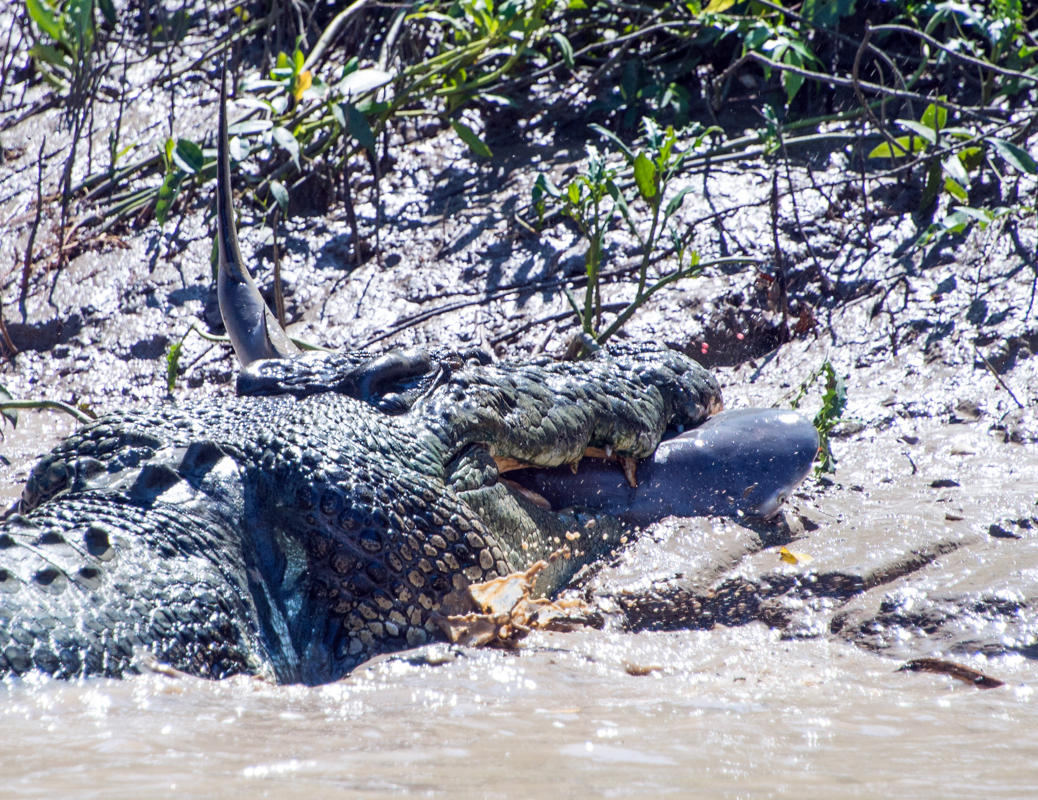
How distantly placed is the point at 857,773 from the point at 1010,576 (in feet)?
4.35

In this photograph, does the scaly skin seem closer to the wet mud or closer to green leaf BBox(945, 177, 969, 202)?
the wet mud

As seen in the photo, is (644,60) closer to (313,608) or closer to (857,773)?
(313,608)

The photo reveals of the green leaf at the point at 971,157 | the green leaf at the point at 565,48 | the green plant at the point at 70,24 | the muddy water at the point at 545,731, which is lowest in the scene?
the muddy water at the point at 545,731

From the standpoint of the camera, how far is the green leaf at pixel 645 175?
425cm

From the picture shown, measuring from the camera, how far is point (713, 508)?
300 cm

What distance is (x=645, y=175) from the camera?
427cm

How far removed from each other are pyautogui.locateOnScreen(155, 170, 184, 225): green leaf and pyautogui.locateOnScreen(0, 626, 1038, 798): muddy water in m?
3.41

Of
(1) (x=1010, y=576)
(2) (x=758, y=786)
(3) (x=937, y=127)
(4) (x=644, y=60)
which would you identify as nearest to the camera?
(2) (x=758, y=786)

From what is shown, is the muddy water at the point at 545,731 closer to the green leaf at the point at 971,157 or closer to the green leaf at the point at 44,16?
the green leaf at the point at 971,157

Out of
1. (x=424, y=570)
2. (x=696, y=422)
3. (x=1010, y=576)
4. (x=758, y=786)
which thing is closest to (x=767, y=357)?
(x=696, y=422)

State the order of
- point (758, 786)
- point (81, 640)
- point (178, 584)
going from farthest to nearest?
point (178, 584), point (81, 640), point (758, 786)

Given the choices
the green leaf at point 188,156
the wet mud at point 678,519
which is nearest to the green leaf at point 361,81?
the green leaf at point 188,156

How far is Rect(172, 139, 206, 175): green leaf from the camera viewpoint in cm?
489

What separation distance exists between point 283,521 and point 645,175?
2543 millimetres
